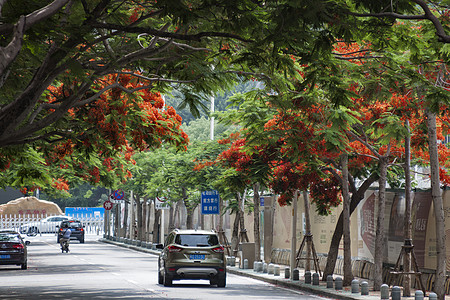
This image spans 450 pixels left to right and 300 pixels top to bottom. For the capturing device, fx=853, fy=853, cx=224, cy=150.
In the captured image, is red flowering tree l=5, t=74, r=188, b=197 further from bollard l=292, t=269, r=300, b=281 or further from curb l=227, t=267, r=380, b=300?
bollard l=292, t=269, r=300, b=281

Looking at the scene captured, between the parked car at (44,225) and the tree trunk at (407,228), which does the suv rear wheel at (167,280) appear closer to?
the tree trunk at (407,228)

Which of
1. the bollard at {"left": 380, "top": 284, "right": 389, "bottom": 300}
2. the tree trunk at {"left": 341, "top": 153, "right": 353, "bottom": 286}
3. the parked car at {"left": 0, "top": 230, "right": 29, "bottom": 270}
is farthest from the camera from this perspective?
the parked car at {"left": 0, "top": 230, "right": 29, "bottom": 270}

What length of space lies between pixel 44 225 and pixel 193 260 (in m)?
58.5

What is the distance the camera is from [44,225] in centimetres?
7875

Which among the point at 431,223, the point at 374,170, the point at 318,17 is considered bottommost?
the point at 431,223

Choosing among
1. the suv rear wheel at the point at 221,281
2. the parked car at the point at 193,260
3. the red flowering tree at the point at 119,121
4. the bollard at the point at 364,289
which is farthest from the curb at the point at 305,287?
the red flowering tree at the point at 119,121

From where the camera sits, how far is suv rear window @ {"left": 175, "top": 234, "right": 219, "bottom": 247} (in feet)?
75.3

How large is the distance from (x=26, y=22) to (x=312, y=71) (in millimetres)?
5743

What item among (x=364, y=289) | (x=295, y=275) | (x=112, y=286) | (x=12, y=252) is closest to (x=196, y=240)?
(x=112, y=286)

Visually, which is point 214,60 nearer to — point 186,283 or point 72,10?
point 72,10

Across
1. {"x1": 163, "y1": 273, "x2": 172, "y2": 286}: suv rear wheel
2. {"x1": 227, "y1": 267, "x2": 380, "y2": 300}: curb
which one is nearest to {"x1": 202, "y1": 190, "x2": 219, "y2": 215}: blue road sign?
{"x1": 227, "y1": 267, "x2": 380, "y2": 300}: curb

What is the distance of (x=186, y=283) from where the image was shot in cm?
2470

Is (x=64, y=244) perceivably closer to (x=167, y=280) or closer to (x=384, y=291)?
(x=167, y=280)

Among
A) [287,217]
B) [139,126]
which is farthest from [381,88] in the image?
[287,217]
